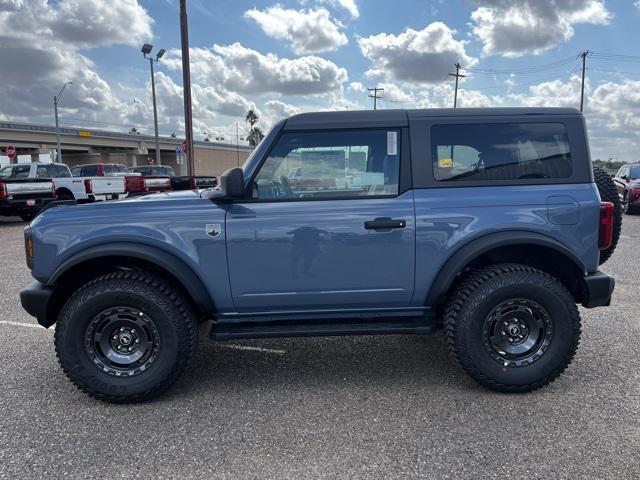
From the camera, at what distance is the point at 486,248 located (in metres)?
3.12

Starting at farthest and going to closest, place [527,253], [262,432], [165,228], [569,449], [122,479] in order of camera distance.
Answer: [527,253]
[165,228]
[262,432]
[569,449]
[122,479]

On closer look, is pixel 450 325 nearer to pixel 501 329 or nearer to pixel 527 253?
pixel 501 329

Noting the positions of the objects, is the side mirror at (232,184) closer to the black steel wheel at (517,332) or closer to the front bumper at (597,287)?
the black steel wheel at (517,332)

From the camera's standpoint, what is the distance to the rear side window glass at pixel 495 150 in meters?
3.24

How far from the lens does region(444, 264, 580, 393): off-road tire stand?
123 inches

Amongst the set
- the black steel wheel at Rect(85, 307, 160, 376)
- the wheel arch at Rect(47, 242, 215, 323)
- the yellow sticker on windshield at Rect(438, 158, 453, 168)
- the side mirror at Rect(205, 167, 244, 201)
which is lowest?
the black steel wheel at Rect(85, 307, 160, 376)

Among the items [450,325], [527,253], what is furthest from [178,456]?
[527,253]

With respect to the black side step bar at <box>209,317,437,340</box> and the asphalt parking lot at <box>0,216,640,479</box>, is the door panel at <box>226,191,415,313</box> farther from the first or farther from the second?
the asphalt parking lot at <box>0,216,640,479</box>

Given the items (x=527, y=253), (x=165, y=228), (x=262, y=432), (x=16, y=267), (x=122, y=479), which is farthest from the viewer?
(x=16, y=267)

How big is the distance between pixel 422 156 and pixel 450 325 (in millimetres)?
1192

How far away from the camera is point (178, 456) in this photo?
8.51 ft

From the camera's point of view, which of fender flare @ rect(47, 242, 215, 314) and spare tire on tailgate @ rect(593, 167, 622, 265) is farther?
spare tire on tailgate @ rect(593, 167, 622, 265)

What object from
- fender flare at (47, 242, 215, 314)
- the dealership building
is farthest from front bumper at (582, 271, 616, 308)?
the dealership building

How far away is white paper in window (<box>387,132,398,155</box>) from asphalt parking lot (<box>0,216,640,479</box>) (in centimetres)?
169
